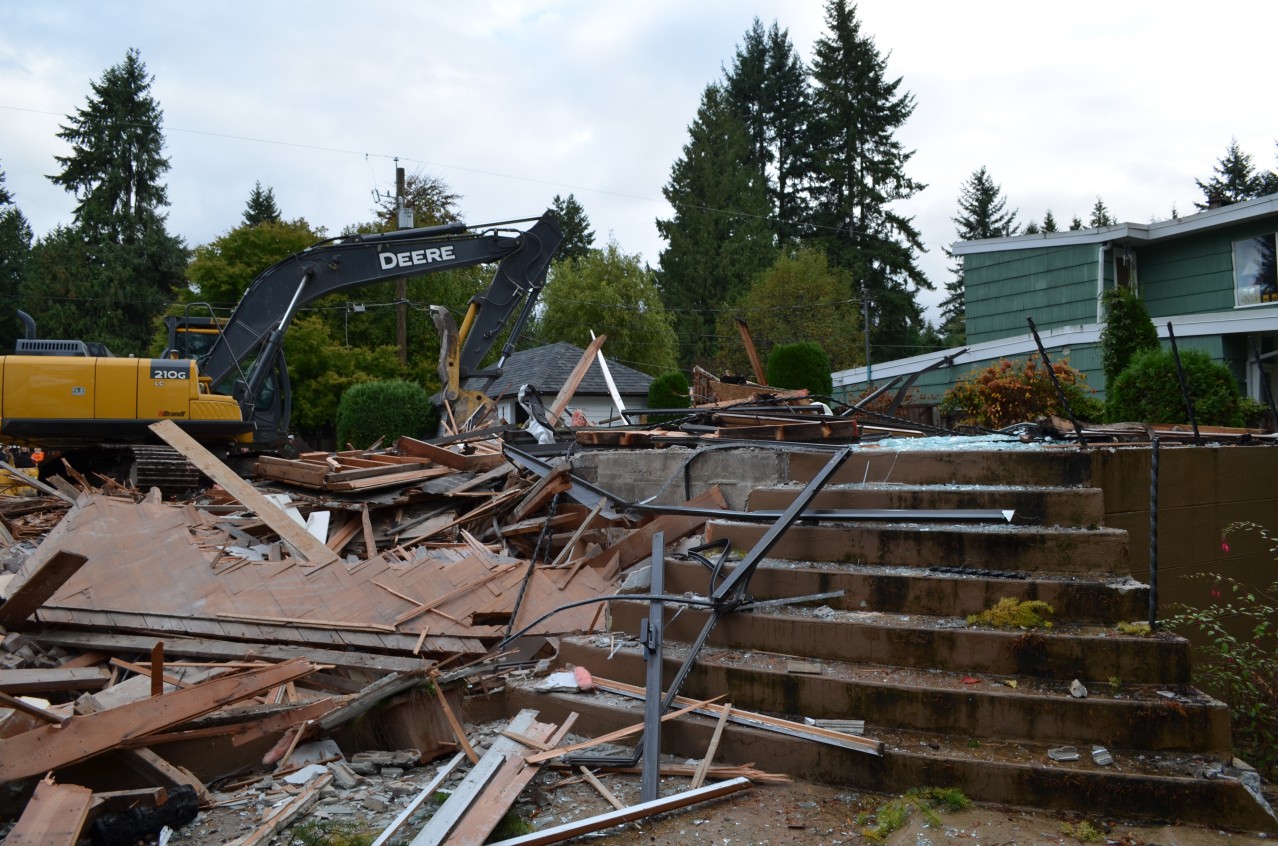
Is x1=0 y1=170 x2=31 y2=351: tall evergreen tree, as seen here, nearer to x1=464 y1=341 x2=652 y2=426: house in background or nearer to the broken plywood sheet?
x1=464 y1=341 x2=652 y2=426: house in background

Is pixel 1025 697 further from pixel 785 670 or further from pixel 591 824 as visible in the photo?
pixel 591 824

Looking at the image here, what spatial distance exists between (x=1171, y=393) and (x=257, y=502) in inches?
371

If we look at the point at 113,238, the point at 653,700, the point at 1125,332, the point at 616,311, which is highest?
the point at 113,238

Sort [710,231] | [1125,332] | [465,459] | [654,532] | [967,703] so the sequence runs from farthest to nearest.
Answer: [710,231] < [1125,332] < [465,459] < [654,532] < [967,703]

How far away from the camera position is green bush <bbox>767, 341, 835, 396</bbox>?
17.2 metres

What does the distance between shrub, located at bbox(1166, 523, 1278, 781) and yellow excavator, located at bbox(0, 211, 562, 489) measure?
10.0 metres

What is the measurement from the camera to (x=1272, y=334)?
566 inches

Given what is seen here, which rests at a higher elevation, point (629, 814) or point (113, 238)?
point (113, 238)

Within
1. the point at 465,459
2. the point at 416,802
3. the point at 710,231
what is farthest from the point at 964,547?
the point at 710,231

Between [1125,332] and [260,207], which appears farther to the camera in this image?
[260,207]

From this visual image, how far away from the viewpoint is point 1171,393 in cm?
1017

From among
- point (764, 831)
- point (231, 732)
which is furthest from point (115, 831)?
point (764, 831)

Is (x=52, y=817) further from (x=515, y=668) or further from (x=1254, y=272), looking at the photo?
(x=1254, y=272)

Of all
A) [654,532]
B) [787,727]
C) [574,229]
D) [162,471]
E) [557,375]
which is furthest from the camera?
[574,229]
